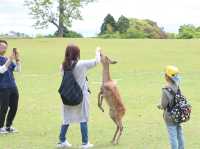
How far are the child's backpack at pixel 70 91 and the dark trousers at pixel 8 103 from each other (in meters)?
1.92

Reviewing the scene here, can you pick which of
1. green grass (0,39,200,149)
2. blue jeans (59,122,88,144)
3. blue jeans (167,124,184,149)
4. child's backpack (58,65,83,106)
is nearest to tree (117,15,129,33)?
green grass (0,39,200,149)

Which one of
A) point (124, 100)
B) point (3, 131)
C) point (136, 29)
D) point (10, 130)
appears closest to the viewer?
point (3, 131)

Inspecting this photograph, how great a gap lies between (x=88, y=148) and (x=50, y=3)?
60608 mm

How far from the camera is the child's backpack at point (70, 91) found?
31.8 feet

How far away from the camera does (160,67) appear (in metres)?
32.7

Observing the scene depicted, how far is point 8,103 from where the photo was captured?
11.5 m

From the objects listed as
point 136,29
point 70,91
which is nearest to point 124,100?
point 70,91

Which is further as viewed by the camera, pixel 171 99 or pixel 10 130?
pixel 10 130

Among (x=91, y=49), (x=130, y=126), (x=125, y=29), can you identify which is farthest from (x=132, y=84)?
(x=125, y=29)

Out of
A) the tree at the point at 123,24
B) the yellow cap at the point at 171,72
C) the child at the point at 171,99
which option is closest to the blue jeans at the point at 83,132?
the child at the point at 171,99

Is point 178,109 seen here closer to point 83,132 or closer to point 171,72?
point 171,72

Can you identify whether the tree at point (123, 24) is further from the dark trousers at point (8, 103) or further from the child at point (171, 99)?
the child at point (171, 99)

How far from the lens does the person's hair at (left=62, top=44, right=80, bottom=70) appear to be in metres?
9.59

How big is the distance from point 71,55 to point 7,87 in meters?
2.19
